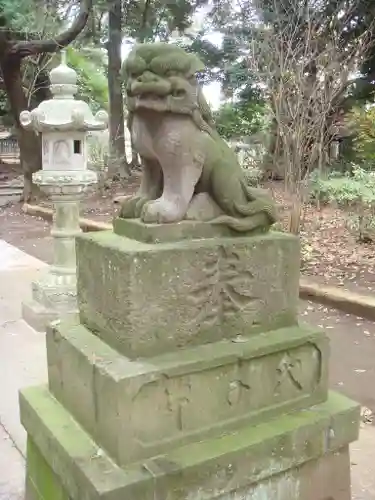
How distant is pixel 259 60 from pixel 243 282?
631cm

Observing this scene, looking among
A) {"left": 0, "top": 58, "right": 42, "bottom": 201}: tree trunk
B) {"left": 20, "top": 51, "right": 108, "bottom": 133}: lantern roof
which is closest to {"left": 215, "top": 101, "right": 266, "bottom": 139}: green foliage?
{"left": 0, "top": 58, "right": 42, "bottom": 201}: tree trunk

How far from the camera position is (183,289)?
1.78m

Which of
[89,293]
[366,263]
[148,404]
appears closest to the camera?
[148,404]

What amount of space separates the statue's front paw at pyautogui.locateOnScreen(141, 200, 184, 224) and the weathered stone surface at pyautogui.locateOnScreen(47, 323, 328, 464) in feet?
1.43

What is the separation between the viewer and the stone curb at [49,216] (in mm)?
8516

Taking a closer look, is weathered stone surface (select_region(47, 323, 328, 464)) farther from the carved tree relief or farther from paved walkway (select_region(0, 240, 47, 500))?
paved walkway (select_region(0, 240, 47, 500))

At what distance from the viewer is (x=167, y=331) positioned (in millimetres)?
1769

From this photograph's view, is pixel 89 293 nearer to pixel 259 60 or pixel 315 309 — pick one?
pixel 315 309

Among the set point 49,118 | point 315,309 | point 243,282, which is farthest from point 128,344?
point 315,309

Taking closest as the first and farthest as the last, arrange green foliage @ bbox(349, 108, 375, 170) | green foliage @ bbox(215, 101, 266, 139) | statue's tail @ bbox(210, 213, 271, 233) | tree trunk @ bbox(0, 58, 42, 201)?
statue's tail @ bbox(210, 213, 271, 233) < green foliage @ bbox(349, 108, 375, 170) < tree trunk @ bbox(0, 58, 42, 201) < green foliage @ bbox(215, 101, 266, 139)

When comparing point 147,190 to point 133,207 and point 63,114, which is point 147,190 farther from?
point 63,114

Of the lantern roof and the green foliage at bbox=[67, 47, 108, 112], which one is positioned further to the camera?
the green foliage at bbox=[67, 47, 108, 112]

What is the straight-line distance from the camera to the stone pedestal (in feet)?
5.54

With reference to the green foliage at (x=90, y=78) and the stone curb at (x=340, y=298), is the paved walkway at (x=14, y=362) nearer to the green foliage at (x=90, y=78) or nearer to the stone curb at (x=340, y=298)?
the stone curb at (x=340, y=298)
